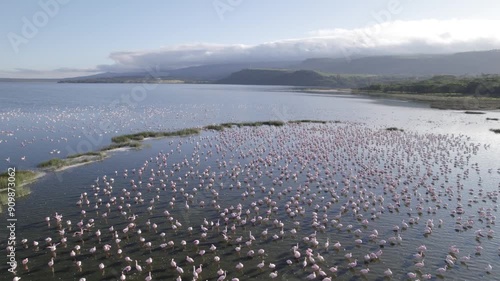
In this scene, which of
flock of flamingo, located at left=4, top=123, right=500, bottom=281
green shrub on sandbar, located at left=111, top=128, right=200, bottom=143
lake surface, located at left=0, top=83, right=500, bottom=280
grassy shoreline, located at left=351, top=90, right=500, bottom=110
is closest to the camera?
flock of flamingo, located at left=4, top=123, right=500, bottom=281

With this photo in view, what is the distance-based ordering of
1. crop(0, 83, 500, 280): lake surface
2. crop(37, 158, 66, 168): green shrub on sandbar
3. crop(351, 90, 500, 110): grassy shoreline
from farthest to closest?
1. crop(351, 90, 500, 110): grassy shoreline
2. crop(37, 158, 66, 168): green shrub on sandbar
3. crop(0, 83, 500, 280): lake surface

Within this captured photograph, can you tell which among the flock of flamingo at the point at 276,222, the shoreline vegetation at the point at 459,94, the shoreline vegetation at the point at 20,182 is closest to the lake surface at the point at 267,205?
the flock of flamingo at the point at 276,222

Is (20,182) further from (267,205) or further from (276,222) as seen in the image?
(276,222)

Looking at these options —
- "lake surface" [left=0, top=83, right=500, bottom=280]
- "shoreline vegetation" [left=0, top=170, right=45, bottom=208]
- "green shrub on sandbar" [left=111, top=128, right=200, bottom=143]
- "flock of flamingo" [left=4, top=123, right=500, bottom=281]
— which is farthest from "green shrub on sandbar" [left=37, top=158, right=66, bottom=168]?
"green shrub on sandbar" [left=111, top=128, right=200, bottom=143]

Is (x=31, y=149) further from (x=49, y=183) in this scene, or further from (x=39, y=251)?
(x=39, y=251)

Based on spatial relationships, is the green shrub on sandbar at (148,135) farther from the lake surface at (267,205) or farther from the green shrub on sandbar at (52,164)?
the green shrub on sandbar at (52,164)

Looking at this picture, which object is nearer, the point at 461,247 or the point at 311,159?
the point at 461,247

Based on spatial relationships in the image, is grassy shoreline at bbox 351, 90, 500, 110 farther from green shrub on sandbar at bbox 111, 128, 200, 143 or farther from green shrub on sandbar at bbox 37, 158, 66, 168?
green shrub on sandbar at bbox 37, 158, 66, 168

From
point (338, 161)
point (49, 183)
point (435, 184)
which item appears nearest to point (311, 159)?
point (338, 161)
